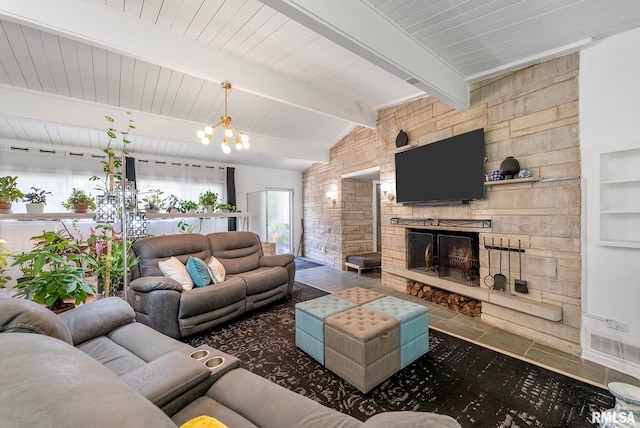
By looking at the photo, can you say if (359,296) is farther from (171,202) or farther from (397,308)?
(171,202)

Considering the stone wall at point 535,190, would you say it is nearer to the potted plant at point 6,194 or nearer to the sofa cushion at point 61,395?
the sofa cushion at point 61,395

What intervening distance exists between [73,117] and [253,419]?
4.50 meters

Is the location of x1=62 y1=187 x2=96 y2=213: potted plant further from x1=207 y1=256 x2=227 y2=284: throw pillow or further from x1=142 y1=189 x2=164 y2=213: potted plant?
x1=207 y1=256 x2=227 y2=284: throw pillow

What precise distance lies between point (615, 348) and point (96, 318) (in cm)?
412

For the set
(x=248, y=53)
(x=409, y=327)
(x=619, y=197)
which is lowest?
(x=409, y=327)

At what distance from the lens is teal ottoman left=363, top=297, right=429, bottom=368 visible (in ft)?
7.06

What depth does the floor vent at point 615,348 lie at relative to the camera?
82.5 inches

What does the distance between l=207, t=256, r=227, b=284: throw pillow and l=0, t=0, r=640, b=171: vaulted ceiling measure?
2.24 m

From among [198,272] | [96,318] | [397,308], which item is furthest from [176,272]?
[397,308]


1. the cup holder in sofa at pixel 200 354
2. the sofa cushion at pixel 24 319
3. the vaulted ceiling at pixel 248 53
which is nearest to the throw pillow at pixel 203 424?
the cup holder in sofa at pixel 200 354

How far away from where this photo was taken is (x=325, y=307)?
2.41 m

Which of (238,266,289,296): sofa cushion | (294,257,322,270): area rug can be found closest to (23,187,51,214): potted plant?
(238,266,289,296): sofa cushion

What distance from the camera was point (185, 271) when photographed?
10.1 feet

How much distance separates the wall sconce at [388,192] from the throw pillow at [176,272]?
3.28m
